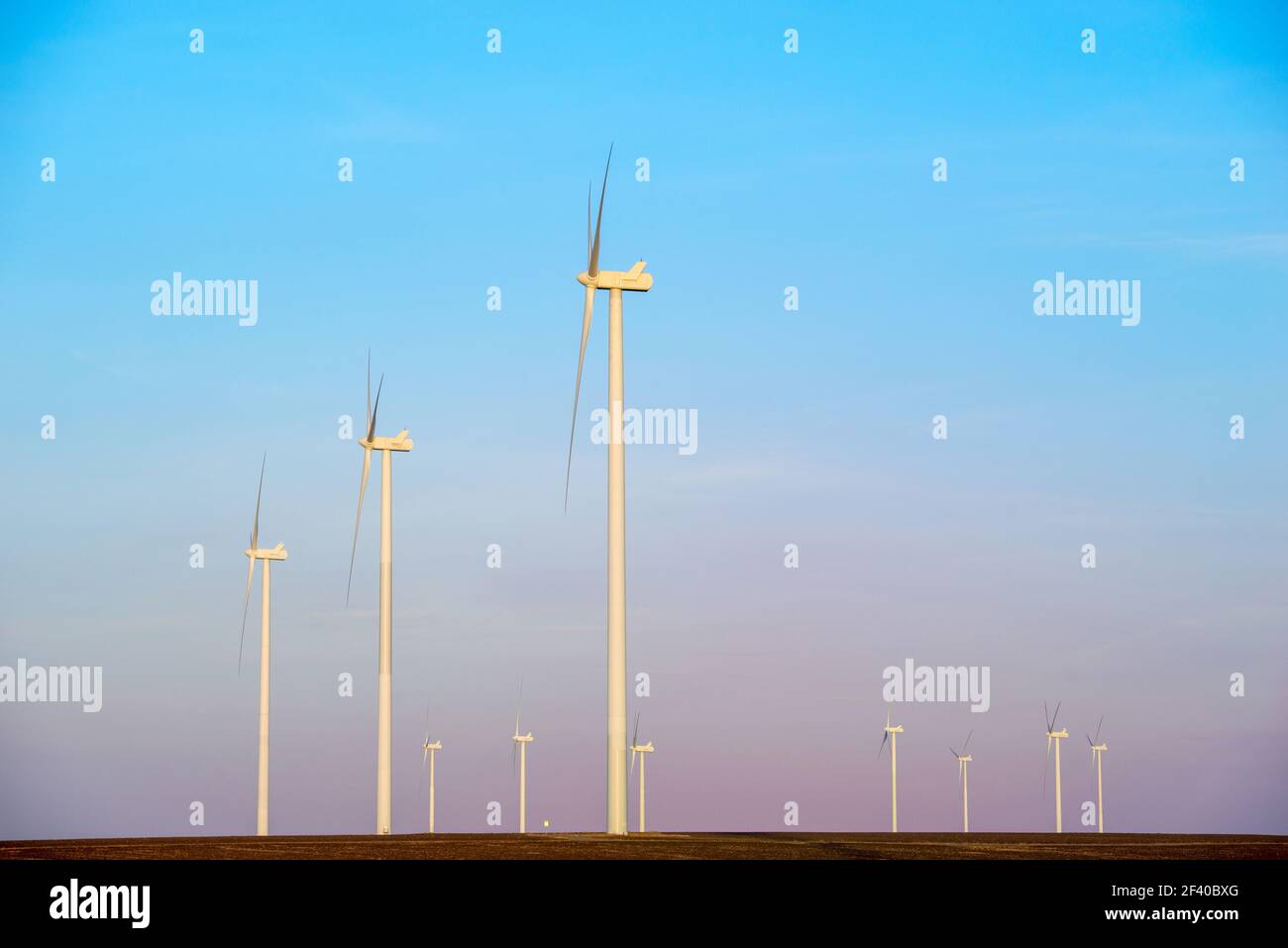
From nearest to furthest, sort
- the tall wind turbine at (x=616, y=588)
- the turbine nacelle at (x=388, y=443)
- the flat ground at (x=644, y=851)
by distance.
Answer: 1. the flat ground at (x=644, y=851)
2. the tall wind turbine at (x=616, y=588)
3. the turbine nacelle at (x=388, y=443)

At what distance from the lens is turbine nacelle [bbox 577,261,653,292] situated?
176 ft

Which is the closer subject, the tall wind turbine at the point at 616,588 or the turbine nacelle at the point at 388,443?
the tall wind turbine at the point at 616,588

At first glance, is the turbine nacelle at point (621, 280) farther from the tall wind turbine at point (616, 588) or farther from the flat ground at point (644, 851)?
the flat ground at point (644, 851)

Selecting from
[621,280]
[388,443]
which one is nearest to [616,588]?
[621,280]

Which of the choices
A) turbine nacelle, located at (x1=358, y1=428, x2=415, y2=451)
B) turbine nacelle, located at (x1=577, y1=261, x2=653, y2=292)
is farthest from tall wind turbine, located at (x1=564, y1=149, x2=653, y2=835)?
turbine nacelle, located at (x1=358, y1=428, x2=415, y2=451)

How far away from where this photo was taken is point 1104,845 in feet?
125

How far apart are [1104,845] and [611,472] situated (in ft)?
55.5

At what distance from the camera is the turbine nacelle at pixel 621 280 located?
53594 mm

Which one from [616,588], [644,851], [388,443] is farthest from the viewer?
[388,443]

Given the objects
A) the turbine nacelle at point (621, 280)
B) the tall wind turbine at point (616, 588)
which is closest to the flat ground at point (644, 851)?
the tall wind turbine at point (616, 588)

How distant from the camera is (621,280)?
53.7 m

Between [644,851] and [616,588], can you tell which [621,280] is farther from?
[644,851]
